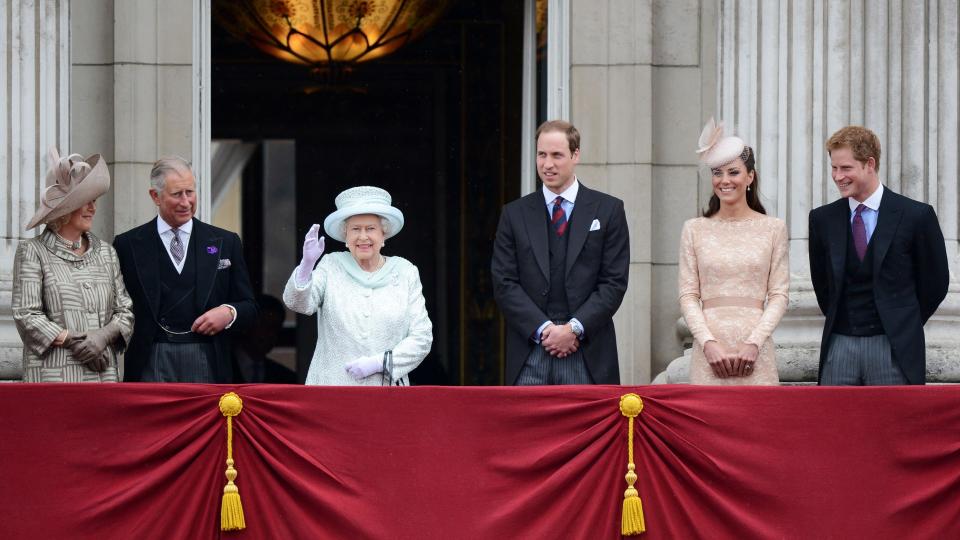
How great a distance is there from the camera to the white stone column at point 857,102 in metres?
10.0

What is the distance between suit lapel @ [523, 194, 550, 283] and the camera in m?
8.32

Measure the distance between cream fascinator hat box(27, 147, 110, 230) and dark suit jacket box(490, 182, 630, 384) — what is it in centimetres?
192

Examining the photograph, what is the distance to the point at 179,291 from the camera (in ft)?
28.0

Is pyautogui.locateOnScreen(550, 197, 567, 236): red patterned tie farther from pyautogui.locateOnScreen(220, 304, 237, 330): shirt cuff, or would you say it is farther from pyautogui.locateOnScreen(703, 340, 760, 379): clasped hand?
pyautogui.locateOnScreen(220, 304, 237, 330): shirt cuff

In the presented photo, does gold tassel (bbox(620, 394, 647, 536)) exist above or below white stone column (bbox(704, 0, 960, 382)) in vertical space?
below

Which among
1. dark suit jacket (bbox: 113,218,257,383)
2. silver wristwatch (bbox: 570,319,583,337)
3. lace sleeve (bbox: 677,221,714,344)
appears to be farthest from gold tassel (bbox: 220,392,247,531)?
A: lace sleeve (bbox: 677,221,714,344)

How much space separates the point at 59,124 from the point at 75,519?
334cm

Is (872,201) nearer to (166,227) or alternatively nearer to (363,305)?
(363,305)

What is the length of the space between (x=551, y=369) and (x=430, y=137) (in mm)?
8849

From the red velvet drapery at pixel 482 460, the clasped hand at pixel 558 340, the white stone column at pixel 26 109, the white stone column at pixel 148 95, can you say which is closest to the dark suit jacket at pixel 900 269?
the red velvet drapery at pixel 482 460

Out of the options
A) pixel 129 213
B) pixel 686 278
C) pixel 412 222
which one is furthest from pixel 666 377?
pixel 412 222

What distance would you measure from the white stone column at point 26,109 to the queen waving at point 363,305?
7.78ft

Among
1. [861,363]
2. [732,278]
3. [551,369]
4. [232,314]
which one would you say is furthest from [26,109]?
[861,363]

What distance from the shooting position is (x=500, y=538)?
296 inches
